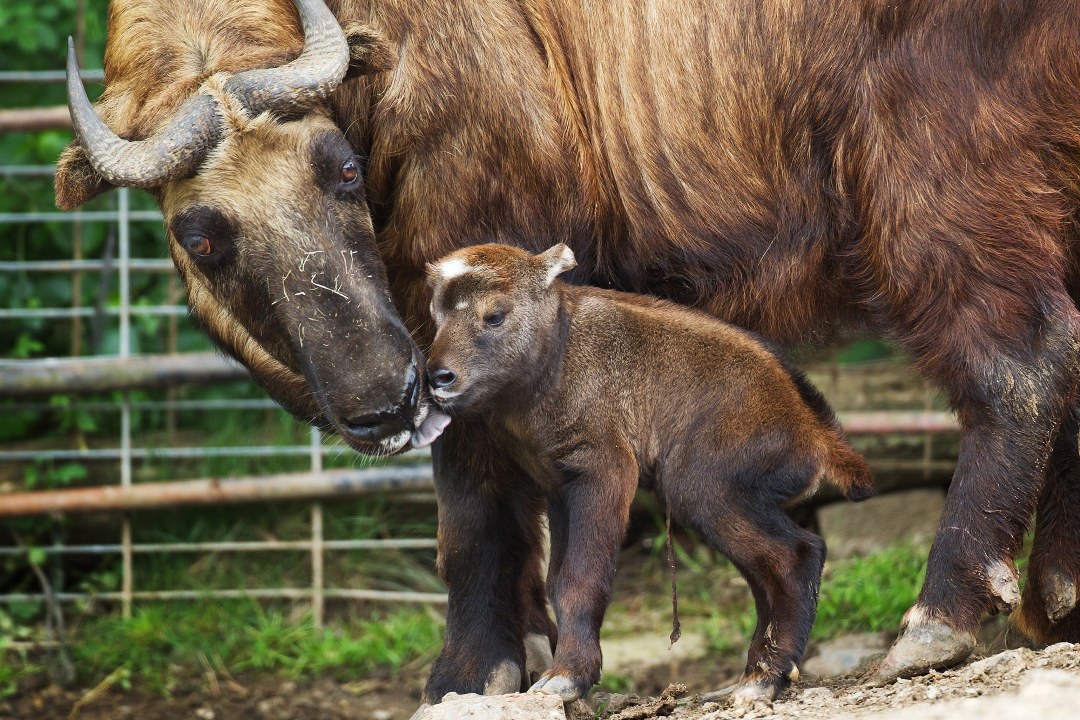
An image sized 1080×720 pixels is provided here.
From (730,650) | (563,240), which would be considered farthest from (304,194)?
(730,650)

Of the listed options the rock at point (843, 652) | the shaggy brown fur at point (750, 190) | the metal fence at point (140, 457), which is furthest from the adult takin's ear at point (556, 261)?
the metal fence at point (140, 457)

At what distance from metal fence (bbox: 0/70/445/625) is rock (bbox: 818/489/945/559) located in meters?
2.17

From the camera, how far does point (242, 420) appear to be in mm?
8258

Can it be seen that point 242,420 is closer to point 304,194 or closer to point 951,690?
point 304,194

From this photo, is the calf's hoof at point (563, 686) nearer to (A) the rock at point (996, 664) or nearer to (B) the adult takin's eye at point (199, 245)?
(A) the rock at point (996, 664)

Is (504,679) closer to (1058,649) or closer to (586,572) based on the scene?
(586,572)

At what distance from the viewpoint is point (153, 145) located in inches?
169

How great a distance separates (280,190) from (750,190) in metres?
1.53

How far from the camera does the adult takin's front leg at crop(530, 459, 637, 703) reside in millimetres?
4238

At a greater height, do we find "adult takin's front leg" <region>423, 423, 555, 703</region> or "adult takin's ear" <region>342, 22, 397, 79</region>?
"adult takin's ear" <region>342, 22, 397, 79</region>

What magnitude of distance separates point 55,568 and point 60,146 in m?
2.38

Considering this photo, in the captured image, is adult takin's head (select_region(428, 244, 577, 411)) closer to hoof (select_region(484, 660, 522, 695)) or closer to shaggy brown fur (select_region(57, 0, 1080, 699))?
shaggy brown fur (select_region(57, 0, 1080, 699))

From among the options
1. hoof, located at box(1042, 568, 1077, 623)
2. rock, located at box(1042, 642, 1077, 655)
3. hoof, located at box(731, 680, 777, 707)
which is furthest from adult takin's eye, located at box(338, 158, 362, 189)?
hoof, located at box(1042, 568, 1077, 623)

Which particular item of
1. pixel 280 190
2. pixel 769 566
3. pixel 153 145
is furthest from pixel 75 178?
pixel 769 566
